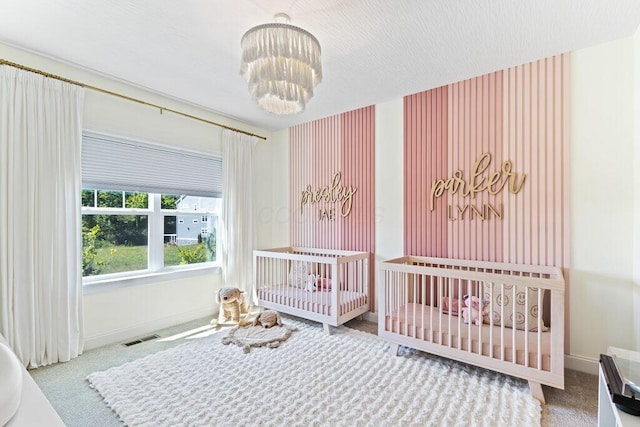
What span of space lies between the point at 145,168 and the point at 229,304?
1.58m

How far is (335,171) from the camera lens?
3.62 meters

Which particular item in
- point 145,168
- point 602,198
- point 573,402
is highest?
point 145,168

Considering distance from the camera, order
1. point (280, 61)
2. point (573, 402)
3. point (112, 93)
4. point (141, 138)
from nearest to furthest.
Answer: point (280, 61) → point (573, 402) → point (112, 93) → point (141, 138)

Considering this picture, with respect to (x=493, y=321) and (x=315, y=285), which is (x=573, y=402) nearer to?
(x=493, y=321)

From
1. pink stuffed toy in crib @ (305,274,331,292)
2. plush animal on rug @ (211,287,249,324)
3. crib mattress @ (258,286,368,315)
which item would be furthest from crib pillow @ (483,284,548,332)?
plush animal on rug @ (211,287,249,324)

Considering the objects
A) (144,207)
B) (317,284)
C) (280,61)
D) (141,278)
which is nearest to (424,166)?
(317,284)

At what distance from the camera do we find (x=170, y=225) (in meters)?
3.28

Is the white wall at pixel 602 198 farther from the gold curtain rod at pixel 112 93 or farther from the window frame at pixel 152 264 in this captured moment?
the window frame at pixel 152 264

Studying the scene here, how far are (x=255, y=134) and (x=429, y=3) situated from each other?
8.96 feet

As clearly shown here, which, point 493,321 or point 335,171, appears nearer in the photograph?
point 493,321

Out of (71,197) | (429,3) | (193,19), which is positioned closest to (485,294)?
(429,3)

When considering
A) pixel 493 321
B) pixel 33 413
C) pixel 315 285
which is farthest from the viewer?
pixel 315 285

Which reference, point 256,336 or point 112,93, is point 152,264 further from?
point 112,93

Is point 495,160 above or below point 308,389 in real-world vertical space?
above
